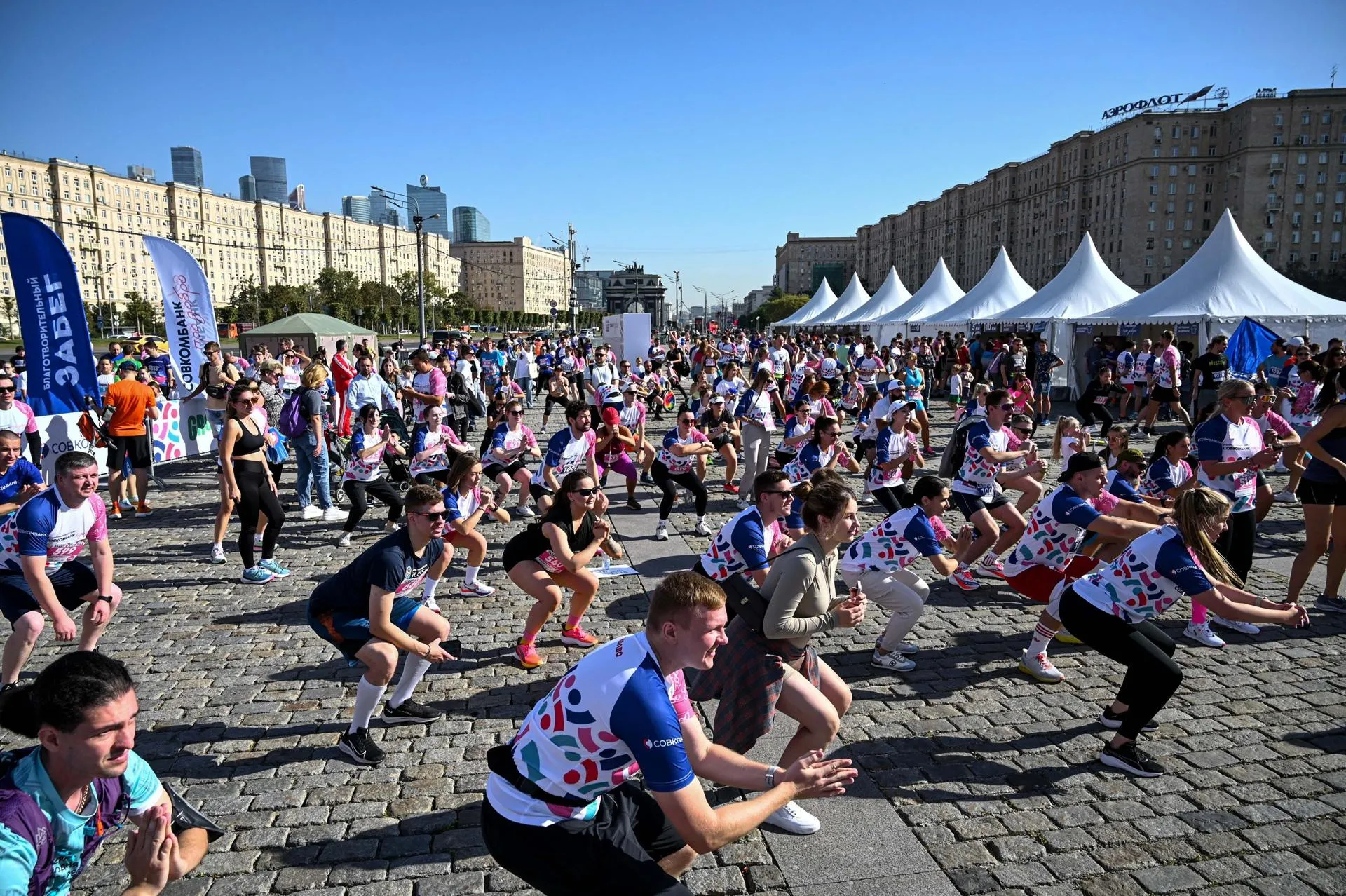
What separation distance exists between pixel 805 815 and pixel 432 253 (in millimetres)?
159299

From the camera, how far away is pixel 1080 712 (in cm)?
530

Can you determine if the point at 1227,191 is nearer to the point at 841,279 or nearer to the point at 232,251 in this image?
the point at 841,279

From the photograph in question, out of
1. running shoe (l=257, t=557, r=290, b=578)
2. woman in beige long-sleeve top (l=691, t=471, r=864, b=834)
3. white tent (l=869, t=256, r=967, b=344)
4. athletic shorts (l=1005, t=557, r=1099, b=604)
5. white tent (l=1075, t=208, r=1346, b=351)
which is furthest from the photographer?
white tent (l=869, t=256, r=967, b=344)

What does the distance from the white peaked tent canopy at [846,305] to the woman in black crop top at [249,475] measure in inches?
1558

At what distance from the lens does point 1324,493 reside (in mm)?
6992

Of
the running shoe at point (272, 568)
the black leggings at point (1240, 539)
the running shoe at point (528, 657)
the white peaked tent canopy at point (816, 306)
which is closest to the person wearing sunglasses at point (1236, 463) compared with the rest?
the black leggings at point (1240, 539)

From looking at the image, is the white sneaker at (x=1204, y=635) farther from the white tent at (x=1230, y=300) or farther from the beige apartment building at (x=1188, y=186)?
the beige apartment building at (x=1188, y=186)

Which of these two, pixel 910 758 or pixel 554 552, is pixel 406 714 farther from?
pixel 910 758

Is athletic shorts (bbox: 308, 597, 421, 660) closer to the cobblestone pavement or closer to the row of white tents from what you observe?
the cobblestone pavement

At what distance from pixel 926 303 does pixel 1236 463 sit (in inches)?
1205

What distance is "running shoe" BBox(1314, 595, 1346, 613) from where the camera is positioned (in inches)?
283

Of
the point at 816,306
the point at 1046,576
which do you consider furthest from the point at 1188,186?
the point at 1046,576

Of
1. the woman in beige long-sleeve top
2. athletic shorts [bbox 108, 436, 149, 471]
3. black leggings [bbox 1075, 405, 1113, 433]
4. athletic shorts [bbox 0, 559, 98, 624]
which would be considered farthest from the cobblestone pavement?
black leggings [bbox 1075, 405, 1113, 433]

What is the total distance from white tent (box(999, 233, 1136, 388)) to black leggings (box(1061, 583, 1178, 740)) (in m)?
22.8
